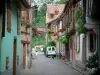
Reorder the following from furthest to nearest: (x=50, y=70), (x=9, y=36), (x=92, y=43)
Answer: (x=50, y=70) < (x=92, y=43) < (x=9, y=36)

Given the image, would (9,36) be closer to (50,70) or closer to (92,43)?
(92,43)

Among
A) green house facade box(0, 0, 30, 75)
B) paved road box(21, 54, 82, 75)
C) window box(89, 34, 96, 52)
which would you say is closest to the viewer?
green house facade box(0, 0, 30, 75)

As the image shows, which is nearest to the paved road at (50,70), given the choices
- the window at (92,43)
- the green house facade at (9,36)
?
the window at (92,43)

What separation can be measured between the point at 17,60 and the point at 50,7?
217 ft

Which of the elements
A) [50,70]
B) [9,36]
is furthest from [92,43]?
[9,36]

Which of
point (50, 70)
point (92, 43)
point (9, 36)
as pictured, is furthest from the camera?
point (50, 70)

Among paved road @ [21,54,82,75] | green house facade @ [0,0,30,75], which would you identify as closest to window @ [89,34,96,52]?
paved road @ [21,54,82,75]

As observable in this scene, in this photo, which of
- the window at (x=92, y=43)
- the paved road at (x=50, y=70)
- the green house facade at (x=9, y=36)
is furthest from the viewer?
the window at (x=92, y=43)

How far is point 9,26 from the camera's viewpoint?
18766 mm

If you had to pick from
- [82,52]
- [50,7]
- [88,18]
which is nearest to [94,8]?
[88,18]

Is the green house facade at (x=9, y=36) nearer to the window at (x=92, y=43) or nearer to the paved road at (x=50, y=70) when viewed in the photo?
the paved road at (x=50, y=70)

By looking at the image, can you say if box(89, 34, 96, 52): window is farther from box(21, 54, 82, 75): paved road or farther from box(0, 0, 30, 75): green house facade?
box(0, 0, 30, 75): green house facade

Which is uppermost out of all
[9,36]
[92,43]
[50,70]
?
[9,36]

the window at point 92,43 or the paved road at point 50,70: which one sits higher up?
the window at point 92,43
